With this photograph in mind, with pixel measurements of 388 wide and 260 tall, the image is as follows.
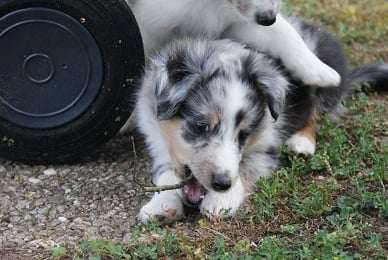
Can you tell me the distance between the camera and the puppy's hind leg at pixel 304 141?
4.97 m

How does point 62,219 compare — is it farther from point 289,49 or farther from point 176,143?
point 289,49

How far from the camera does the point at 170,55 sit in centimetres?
453

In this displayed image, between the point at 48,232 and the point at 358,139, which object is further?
the point at 358,139

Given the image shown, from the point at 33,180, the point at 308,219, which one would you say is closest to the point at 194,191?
the point at 308,219

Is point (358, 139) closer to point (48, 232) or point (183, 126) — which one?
point (183, 126)

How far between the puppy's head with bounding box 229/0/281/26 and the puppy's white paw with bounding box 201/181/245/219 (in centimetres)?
106

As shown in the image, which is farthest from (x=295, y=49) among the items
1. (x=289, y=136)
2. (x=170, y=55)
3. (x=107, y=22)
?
(x=107, y=22)

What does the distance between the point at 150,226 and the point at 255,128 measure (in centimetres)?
90

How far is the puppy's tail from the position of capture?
239 inches

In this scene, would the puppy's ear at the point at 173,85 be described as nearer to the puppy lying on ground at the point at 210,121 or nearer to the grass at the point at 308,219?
the puppy lying on ground at the point at 210,121

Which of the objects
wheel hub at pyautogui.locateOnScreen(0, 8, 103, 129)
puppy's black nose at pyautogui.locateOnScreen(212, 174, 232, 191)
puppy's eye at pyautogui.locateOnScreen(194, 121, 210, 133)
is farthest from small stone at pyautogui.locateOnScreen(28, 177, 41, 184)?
puppy's black nose at pyautogui.locateOnScreen(212, 174, 232, 191)

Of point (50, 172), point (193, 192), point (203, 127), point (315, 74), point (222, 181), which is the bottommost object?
point (50, 172)

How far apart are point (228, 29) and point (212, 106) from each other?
1104 millimetres

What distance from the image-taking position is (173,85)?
426cm
